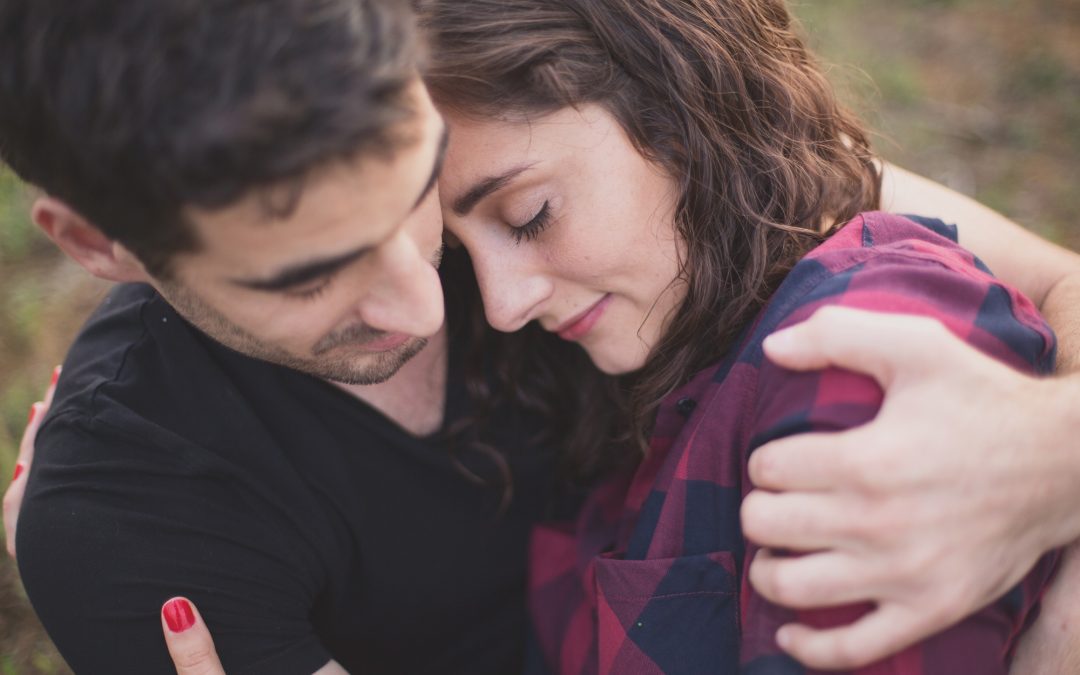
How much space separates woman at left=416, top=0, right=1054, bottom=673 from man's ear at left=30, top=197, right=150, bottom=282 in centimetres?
57

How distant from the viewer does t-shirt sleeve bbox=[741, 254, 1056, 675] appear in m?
1.28

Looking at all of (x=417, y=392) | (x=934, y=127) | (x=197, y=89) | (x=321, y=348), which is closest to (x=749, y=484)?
(x=321, y=348)

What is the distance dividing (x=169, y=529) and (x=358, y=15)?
3.33 ft

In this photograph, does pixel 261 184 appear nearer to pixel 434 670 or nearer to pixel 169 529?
pixel 169 529

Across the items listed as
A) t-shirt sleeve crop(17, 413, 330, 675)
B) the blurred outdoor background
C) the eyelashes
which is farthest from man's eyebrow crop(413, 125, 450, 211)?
the blurred outdoor background

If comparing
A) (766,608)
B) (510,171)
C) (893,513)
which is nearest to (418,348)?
(510,171)

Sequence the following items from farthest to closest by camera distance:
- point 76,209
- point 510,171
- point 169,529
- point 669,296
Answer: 1. point 669,296
2. point 169,529
3. point 510,171
4. point 76,209

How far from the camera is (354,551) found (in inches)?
78.4

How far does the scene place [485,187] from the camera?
163 centimetres

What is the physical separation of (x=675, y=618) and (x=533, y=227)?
0.75 m

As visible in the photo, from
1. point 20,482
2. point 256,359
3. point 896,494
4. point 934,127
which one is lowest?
point 934,127

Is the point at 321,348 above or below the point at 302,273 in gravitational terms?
below

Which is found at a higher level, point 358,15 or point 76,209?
point 358,15

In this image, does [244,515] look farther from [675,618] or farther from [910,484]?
[910,484]
